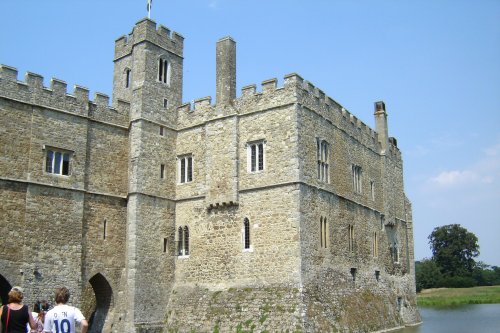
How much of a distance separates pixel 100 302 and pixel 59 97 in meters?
10.3

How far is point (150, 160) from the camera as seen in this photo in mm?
28812

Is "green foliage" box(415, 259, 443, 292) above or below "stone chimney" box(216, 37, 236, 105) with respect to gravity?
below

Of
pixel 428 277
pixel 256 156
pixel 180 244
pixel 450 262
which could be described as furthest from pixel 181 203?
pixel 450 262

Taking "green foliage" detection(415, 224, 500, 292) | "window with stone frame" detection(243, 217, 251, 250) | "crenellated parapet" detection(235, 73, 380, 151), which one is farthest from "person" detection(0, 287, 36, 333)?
"green foliage" detection(415, 224, 500, 292)

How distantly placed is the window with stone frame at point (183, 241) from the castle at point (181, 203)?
7 cm

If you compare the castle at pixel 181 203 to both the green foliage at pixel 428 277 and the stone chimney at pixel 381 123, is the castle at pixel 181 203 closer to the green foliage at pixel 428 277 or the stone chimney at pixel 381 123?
the stone chimney at pixel 381 123

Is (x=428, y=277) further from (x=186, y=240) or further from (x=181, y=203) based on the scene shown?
(x=181, y=203)

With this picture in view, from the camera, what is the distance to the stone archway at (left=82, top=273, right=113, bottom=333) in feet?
90.2

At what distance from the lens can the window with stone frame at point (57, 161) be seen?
85.6ft

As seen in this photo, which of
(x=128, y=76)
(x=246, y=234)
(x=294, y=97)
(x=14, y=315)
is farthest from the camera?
(x=128, y=76)

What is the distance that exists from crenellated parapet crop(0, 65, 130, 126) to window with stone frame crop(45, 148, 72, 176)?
6.63 feet

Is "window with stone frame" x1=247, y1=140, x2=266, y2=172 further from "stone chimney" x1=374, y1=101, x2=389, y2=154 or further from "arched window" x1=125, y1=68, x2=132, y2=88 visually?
"stone chimney" x1=374, y1=101, x2=389, y2=154

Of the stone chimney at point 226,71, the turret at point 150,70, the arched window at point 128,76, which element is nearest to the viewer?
the stone chimney at point 226,71

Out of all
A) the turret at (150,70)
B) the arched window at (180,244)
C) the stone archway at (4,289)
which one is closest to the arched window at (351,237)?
the arched window at (180,244)
